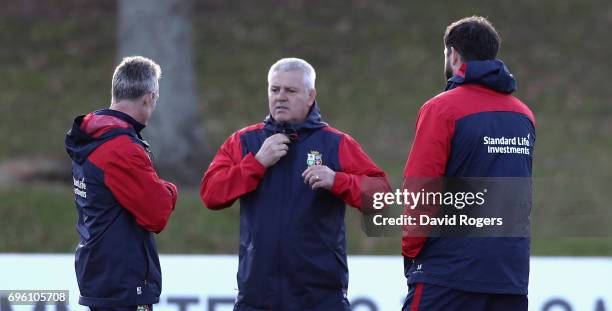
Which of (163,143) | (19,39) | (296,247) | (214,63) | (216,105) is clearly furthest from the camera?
(19,39)

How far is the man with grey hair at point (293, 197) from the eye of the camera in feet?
16.0

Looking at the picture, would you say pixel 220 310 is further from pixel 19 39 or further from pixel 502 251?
pixel 19 39

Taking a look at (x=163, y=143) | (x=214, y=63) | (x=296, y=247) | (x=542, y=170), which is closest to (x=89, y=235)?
(x=296, y=247)

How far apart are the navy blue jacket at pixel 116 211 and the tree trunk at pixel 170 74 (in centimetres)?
750

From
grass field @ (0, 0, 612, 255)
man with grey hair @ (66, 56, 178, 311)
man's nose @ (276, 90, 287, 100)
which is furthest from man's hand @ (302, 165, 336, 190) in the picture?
grass field @ (0, 0, 612, 255)

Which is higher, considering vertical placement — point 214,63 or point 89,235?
point 214,63

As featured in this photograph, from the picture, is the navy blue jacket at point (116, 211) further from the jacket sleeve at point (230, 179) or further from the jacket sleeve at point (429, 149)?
the jacket sleeve at point (429, 149)

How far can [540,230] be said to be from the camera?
1046 centimetres

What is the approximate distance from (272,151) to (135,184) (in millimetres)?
638

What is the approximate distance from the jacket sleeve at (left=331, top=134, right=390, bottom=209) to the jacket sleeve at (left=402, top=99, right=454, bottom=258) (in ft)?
1.24

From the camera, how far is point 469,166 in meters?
4.51

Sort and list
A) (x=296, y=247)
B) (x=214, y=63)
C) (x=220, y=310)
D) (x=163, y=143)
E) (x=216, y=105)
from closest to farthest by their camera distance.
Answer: (x=296, y=247)
(x=220, y=310)
(x=163, y=143)
(x=216, y=105)
(x=214, y=63)

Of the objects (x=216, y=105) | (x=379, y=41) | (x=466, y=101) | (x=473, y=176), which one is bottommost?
(x=473, y=176)

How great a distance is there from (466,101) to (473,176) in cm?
32
